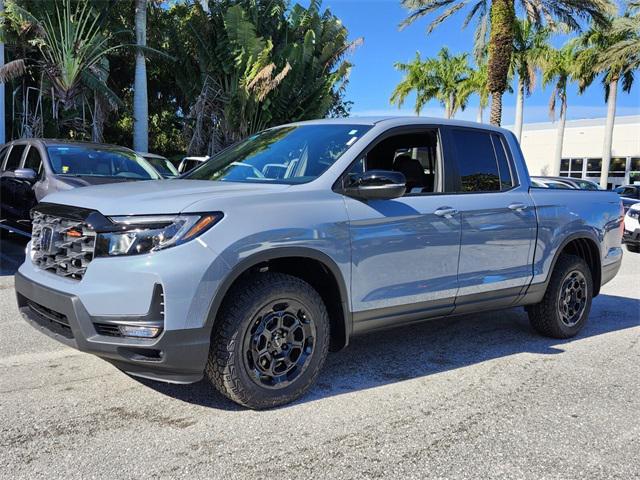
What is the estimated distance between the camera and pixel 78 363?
429 centimetres

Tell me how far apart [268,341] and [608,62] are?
3177 cm

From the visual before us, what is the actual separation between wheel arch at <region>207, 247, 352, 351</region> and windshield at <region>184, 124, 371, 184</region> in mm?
559

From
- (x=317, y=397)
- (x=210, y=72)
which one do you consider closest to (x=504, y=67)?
(x=210, y=72)

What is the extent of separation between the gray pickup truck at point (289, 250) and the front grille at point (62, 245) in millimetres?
12

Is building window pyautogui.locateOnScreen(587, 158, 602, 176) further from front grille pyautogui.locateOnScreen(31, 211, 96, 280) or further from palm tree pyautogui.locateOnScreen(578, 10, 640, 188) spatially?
front grille pyautogui.locateOnScreen(31, 211, 96, 280)

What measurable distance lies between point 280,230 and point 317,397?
3.90 feet

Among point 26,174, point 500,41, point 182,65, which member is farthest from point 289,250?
point 182,65

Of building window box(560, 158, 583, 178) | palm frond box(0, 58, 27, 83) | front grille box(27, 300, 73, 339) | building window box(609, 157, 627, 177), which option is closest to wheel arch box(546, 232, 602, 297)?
front grille box(27, 300, 73, 339)

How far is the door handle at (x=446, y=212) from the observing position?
13.8 feet

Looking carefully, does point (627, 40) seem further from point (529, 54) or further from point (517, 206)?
point (517, 206)

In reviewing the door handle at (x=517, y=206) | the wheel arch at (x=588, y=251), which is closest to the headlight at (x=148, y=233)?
the door handle at (x=517, y=206)

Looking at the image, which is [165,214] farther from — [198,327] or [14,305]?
[14,305]

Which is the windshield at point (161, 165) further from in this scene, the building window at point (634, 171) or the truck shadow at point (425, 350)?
the building window at point (634, 171)

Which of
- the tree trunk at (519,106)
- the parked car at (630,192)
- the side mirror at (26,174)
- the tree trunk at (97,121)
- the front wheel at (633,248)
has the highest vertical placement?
the tree trunk at (519,106)
